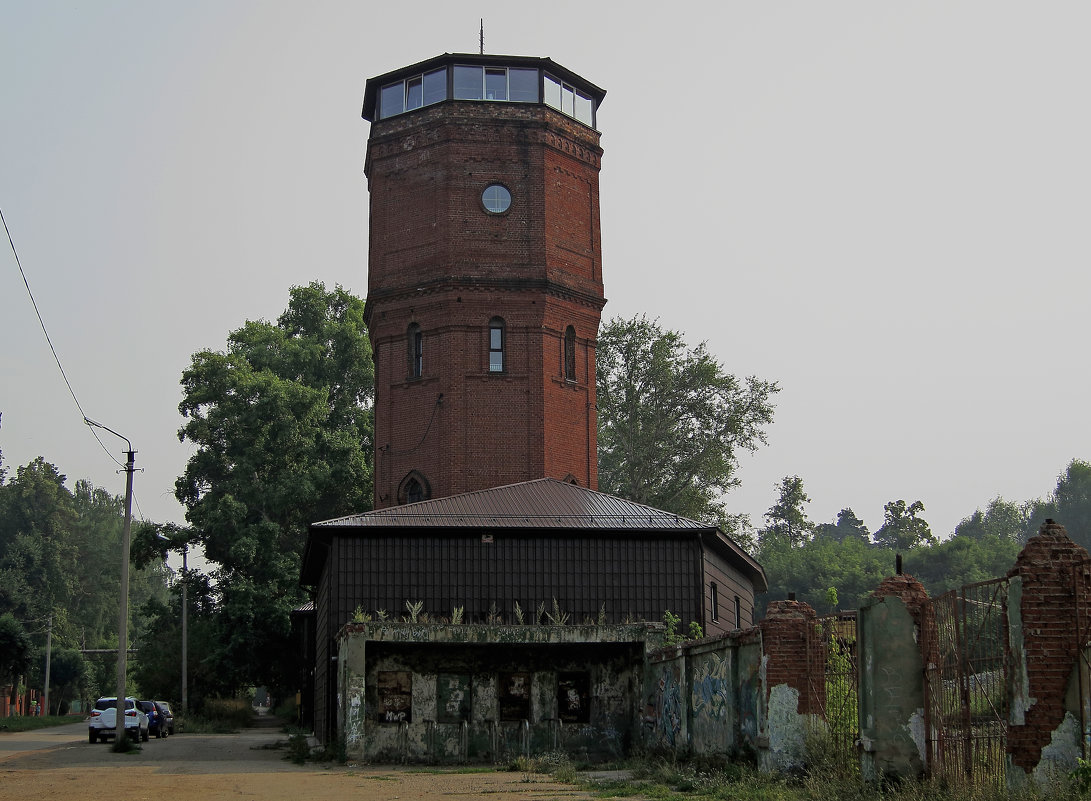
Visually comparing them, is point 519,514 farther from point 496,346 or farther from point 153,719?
point 153,719

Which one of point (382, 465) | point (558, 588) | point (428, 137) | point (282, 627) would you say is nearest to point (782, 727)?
point (558, 588)

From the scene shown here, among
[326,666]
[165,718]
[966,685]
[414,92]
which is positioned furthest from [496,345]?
[966,685]

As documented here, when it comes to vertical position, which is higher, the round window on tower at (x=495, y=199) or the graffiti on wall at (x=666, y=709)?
the round window on tower at (x=495, y=199)

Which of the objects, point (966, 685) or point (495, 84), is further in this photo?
point (495, 84)

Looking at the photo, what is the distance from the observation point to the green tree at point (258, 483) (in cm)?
4272

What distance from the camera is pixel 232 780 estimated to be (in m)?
18.9

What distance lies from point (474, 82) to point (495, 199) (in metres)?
3.51

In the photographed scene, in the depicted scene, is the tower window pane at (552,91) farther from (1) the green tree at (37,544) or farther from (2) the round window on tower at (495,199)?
(1) the green tree at (37,544)

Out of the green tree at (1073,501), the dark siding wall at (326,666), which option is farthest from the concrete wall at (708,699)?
the green tree at (1073,501)

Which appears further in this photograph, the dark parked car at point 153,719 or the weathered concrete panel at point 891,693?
the dark parked car at point 153,719

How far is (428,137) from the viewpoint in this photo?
33.7 m

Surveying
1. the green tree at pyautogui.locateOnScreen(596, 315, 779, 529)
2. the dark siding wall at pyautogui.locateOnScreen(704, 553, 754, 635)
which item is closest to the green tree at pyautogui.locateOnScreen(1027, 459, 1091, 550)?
the green tree at pyautogui.locateOnScreen(596, 315, 779, 529)

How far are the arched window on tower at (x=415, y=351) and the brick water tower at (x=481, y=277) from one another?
0.18 feet

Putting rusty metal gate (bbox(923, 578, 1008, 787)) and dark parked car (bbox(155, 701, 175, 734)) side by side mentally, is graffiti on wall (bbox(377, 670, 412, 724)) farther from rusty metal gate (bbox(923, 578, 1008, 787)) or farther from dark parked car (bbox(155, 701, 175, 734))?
dark parked car (bbox(155, 701, 175, 734))
